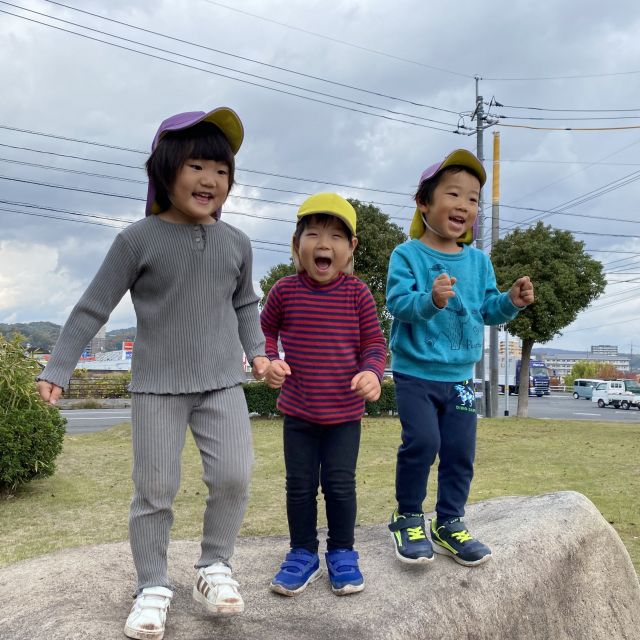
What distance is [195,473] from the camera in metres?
8.73

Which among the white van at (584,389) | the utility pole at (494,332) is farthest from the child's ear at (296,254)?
the white van at (584,389)

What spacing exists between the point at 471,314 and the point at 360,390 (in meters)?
0.81

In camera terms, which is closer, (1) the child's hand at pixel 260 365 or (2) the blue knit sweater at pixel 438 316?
(1) the child's hand at pixel 260 365

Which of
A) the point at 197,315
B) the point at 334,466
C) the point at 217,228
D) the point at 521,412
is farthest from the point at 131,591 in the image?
the point at 521,412

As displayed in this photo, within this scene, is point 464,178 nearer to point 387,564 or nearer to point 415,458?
point 415,458

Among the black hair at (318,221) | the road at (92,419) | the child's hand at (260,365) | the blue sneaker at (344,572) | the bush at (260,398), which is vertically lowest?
the road at (92,419)

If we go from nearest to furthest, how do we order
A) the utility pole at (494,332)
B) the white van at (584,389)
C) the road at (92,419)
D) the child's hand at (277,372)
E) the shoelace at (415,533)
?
the child's hand at (277,372) < the shoelace at (415,533) < the road at (92,419) < the utility pole at (494,332) < the white van at (584,389)

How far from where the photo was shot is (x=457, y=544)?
299 centimetres

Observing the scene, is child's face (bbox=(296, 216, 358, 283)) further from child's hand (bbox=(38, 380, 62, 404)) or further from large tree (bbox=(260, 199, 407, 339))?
large tree (bbox=(260, 199, 407, 339))

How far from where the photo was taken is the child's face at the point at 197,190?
2.47 m

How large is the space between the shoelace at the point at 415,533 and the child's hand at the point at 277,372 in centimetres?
97

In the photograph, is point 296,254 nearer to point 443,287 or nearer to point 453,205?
point 443,287

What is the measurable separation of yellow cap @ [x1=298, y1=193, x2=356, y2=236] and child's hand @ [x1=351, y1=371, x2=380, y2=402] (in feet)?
2.02

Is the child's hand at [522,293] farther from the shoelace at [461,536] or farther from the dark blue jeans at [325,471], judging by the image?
the shoelace at [461,536]
